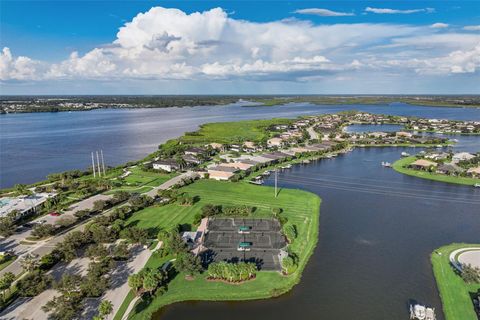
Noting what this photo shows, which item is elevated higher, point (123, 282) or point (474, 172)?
point (474, 172)

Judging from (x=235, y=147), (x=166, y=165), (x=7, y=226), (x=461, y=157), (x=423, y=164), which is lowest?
(x=423, y=164)

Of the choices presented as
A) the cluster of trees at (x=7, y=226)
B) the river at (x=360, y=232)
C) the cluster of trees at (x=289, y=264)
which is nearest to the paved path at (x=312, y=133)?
the river at (x=360, y=232)

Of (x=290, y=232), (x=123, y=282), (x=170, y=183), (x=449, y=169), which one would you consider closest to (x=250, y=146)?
(x=170, y=183)

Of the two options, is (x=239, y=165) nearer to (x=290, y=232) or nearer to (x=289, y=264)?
(x=290, y=232)

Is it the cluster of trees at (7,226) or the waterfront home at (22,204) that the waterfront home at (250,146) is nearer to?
the waterfront home at (22,204)

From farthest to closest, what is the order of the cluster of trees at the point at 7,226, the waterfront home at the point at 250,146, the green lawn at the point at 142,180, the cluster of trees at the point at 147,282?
1. the waterfront home at the point at 250,146
2. the green lawn at the point at 142,180
3. the cluster of trees at the point at 7,226
4. the cluster of trees at the point at 147,282

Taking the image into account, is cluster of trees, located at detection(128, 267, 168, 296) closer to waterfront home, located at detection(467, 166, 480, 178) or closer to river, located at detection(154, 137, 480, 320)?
river, located at detection(154, 137, 480, 320)
